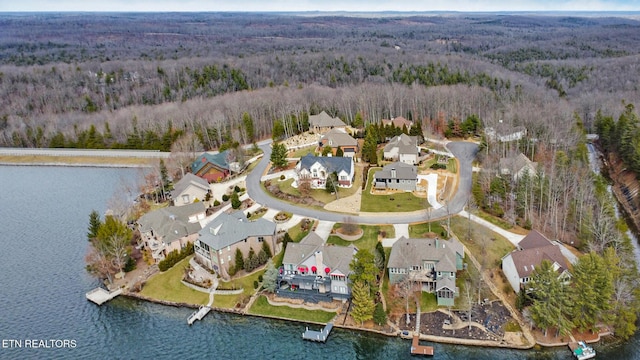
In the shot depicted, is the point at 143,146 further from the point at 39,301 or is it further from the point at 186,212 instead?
the point at 39,301

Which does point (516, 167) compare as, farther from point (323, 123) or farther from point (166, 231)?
point (166, 231)

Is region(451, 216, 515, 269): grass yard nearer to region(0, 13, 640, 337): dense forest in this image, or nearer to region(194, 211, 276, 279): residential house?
region(0, 13, 640, 337): dense forest

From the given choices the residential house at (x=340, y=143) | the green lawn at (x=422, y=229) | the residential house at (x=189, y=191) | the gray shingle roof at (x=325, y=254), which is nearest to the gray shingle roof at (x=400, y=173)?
the green lawn at (x=422, y=229)

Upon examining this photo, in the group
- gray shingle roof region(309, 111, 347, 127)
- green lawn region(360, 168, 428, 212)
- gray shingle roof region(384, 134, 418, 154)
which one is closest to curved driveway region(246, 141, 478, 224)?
green lawn region(360, 168, 428, 212)

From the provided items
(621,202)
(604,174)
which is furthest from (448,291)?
(604,174)

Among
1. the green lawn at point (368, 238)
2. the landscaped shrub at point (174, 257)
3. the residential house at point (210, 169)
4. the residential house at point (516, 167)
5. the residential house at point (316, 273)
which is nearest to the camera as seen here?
the residential house at point (316, 273)

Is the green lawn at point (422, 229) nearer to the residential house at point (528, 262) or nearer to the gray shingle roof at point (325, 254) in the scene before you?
the residential house at point (528, 262)
